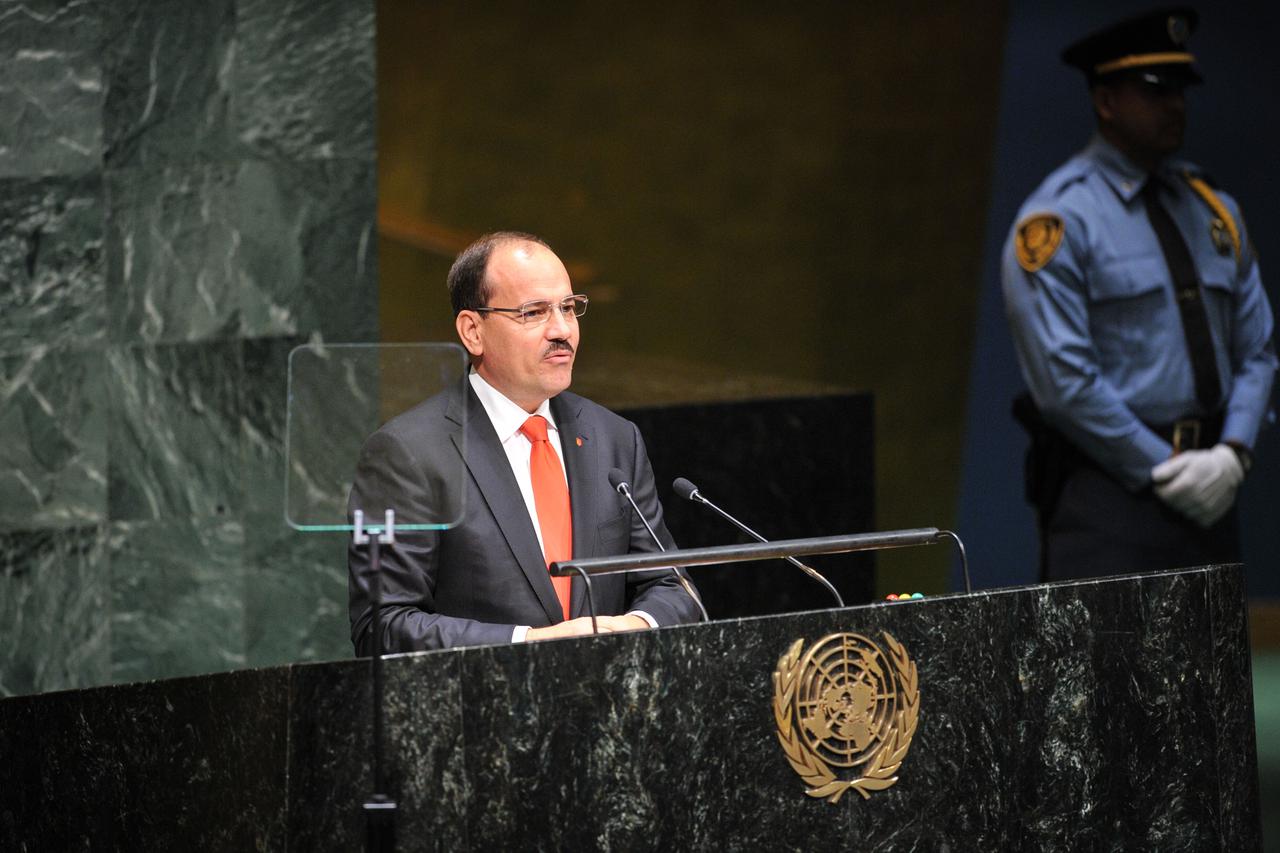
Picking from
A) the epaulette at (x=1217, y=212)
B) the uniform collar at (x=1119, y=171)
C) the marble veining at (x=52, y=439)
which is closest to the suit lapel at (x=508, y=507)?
the marble veining at (x=52, y=439)

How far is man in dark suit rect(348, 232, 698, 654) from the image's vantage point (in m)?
3.15

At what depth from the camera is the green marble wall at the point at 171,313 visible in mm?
5246

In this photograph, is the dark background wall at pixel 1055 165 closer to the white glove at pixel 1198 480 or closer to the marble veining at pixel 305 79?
the white glove at pixel 1198 480

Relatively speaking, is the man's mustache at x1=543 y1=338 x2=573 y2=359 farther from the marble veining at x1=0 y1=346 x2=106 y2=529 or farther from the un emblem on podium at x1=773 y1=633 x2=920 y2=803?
the marble veining at x1=0 y1=346 x2=106 y2=529

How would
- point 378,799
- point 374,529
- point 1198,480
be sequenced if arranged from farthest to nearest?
point 1198,480, point 374,529, point 378,799

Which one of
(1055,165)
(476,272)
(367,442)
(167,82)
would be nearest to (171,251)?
(167,82)

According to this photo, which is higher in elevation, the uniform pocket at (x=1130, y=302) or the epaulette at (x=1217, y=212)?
the epaulette at (x=1217, y=212)

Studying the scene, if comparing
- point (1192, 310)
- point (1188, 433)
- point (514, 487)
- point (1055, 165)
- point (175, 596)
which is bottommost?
point (175, 596)

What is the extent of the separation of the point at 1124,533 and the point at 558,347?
230 cm

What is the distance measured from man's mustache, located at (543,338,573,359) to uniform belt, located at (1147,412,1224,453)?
7.54 feet

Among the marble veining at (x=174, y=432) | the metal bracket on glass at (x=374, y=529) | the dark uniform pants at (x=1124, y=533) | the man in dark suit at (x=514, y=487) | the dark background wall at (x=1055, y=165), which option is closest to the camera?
the metal bracket on glass at (x=374, y=529)

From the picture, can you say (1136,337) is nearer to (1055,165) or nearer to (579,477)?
(579,477)

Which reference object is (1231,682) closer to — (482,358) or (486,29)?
(482,358)

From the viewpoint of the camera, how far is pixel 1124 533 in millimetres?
5051
